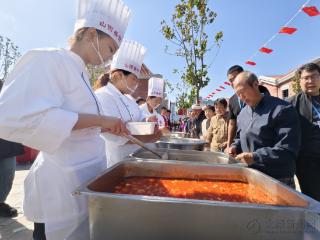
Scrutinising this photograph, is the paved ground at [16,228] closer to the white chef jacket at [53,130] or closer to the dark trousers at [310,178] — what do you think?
the white chef jacket at [53,130]

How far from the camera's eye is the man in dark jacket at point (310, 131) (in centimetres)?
228

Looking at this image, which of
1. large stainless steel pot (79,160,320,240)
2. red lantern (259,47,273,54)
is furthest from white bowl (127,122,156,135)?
red lantern (259,47,273,54)

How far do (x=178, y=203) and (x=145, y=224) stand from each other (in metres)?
0.12

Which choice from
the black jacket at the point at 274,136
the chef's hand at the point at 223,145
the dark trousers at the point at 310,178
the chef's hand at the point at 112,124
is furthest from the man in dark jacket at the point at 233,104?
the chef's hand at the point at 112,124

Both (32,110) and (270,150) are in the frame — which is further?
(270,150)

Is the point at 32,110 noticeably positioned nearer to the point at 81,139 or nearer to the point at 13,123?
the point at 13,123

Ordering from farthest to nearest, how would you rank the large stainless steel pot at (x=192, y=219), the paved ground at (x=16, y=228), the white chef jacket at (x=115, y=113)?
the paved ground at (x=16, y=228), the white chef jacket at (x=115, y=113), the large stainless steel pot at (x=192, y=219)

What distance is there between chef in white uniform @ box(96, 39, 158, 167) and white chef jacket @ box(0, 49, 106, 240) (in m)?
0.72

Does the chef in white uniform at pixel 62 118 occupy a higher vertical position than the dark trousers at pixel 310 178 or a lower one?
higher

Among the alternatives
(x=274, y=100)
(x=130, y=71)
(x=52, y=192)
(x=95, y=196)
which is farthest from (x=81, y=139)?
(x=274, y=100)

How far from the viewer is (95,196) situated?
841 mm

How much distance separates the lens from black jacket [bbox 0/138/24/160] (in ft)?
9.58

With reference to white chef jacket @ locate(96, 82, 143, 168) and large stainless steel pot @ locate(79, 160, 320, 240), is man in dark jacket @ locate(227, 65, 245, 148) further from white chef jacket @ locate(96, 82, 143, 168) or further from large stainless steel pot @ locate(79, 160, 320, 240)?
large stainless steel pot @ locate(79, 160, 320, 240)

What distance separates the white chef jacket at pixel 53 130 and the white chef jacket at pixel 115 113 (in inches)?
26.0
